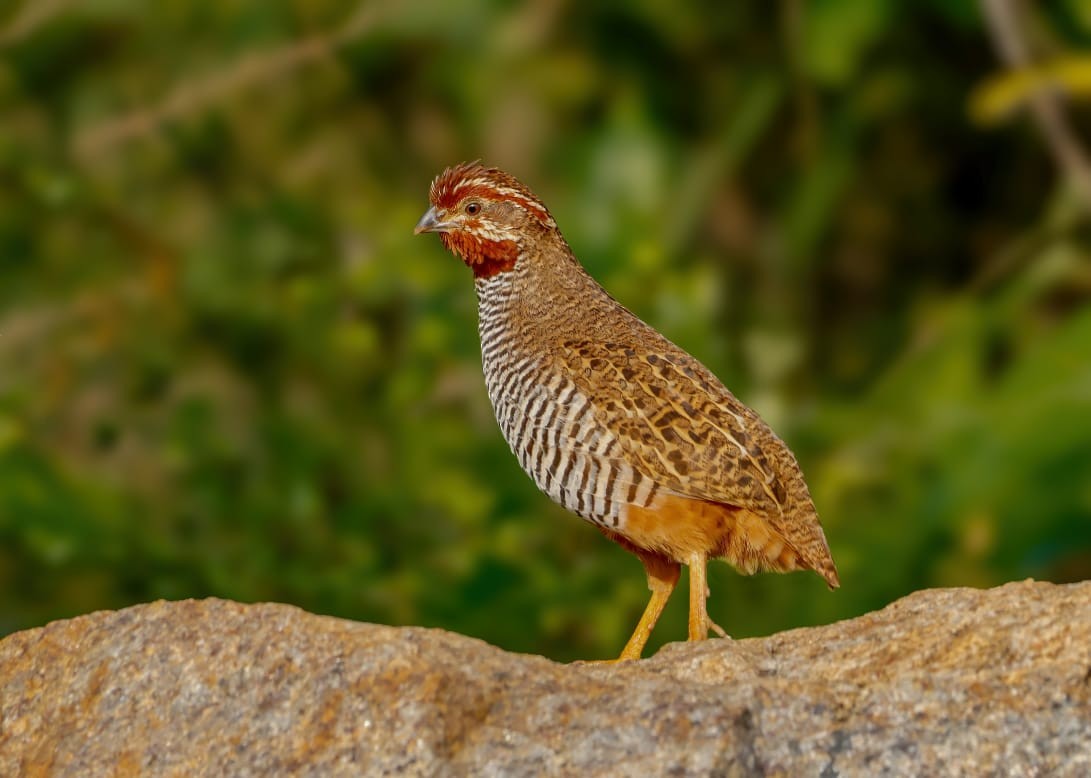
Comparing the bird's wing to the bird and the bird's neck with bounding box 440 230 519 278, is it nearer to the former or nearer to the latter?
the bird

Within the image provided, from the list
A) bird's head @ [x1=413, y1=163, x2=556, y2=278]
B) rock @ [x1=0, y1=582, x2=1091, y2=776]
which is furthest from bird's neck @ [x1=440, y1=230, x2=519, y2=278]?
rock @ [x1=0, y1=582, x2=1091, y2=776]

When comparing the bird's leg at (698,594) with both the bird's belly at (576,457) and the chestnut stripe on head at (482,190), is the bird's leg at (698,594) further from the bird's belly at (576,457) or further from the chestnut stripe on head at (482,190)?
the chestnut stripe on head at (482,190)

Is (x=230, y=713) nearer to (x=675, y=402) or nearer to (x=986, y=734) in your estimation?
(x=986, y=734)

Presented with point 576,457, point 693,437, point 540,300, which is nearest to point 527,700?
point 576,457

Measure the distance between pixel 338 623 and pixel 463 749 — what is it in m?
0.53

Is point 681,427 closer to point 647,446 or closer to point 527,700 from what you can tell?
point 647,446

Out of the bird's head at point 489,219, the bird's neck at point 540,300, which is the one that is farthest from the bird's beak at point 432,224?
the bird's neck at point 540,300

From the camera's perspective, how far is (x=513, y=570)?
1016 cm

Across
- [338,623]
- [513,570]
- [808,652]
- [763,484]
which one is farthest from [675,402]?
[513,570]

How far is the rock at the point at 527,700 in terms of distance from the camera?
12.2ft

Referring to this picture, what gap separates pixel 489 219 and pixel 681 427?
0.98 meters

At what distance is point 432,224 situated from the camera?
5.99m

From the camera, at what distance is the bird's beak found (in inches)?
235

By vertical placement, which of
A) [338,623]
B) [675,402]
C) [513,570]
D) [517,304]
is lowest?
[338,623]
